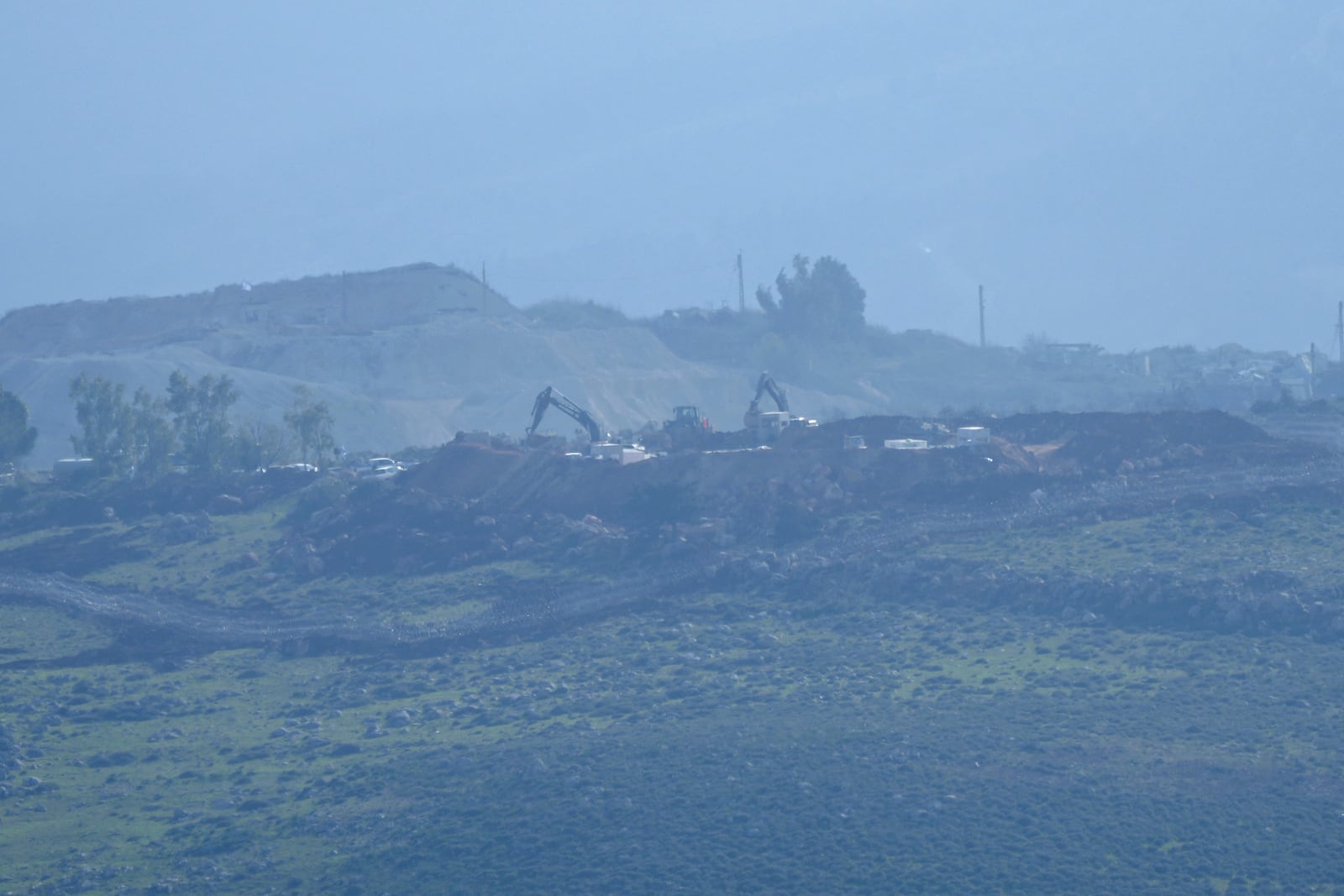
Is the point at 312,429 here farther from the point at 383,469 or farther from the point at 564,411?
the point at 564,411

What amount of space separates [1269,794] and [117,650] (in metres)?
24.1

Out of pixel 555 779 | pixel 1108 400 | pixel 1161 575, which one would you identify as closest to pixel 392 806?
pixel 555 779

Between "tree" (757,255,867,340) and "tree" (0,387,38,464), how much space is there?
5108 cm

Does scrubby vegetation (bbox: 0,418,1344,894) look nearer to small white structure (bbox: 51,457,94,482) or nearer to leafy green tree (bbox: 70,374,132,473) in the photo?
small white structure (bbox: 51,457,94,482)

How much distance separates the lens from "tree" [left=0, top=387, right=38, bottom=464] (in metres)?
60.8

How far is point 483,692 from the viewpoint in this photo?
1224 inches

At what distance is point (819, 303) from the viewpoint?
101625 mm

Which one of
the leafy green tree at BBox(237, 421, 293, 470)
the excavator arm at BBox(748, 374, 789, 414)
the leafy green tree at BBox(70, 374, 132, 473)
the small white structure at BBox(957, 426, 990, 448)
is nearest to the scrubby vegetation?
the small white structure at BBox(957, 426, 990, 448)

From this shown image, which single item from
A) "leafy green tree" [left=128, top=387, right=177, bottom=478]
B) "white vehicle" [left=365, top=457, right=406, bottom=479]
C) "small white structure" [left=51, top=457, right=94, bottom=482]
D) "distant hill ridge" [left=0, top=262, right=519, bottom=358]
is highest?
"distant hill ridge" [left=0, top=262, right=519, bottom=358]

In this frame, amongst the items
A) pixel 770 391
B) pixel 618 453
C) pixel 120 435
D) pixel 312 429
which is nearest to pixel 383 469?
pixel 312 429

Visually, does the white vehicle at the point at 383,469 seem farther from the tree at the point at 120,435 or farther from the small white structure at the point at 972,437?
the small white structure at the point at 972,437

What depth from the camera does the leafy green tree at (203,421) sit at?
193 feet

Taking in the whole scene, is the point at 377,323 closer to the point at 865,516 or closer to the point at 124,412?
the point at 124,412

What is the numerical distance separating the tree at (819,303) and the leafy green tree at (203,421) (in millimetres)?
46224
